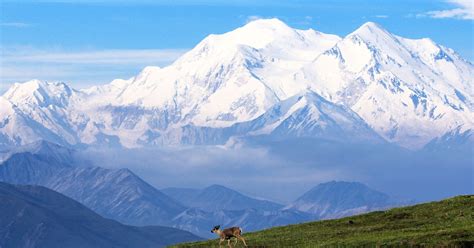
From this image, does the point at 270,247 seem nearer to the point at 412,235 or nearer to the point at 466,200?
the point at 412,235

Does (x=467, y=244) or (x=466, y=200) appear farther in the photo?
(x=466, y=200)

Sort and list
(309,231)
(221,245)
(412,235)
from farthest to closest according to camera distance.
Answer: (309,231)
(221,245)
(412,235)

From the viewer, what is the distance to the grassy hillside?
78.6 metres

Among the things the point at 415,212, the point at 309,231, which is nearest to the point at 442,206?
the point at 415,212

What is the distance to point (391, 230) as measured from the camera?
89.8 m

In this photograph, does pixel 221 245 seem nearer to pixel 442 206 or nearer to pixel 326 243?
pixel 326 243

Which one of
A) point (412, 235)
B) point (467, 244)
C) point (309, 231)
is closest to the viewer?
point (467, 244)

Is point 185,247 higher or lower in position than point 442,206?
lower

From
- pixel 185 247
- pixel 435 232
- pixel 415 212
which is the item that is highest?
pixel 415 212

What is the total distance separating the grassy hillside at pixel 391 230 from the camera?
258 feet

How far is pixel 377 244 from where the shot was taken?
78.4 metres

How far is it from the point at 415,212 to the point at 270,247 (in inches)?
738

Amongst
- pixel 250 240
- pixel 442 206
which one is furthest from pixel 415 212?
pixel 250 240

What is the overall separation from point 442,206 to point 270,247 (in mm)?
20852
